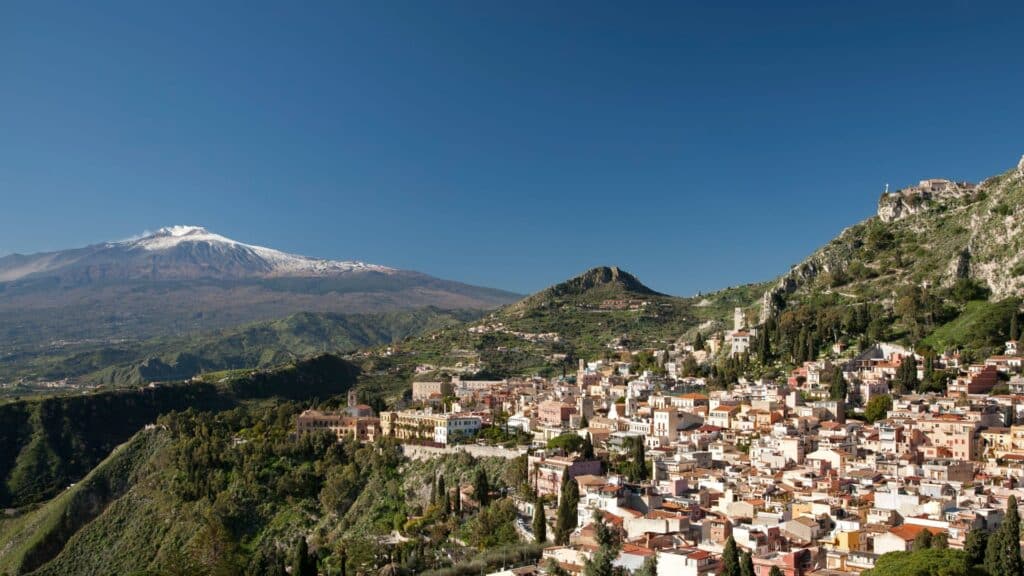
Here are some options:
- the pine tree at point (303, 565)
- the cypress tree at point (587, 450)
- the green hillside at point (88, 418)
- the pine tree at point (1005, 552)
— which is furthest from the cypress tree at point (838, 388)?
the green hillside at point (88, 418)

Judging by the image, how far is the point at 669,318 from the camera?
116438 millimetres

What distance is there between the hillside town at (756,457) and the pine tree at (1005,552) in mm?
997

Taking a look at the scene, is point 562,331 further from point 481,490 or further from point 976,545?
point 976,545

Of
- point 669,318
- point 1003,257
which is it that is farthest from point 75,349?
point 1003,257

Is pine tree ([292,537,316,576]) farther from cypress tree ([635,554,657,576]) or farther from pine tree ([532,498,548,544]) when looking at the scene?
cypress tree ([635,554,657,576])

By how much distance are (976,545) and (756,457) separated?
51.4ft

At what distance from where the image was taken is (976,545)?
2469cm

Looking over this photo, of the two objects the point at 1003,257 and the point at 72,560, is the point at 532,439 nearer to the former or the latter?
the point at 72,560

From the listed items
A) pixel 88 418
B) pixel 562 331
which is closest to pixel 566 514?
pixel 88 418

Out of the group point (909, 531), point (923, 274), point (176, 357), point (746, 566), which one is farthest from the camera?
point (176, 357)

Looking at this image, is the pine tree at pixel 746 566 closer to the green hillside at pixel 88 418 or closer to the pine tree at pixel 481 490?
the pine tree at pixel 481 490

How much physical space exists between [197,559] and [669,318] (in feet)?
278

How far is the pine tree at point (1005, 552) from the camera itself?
23.2 metres

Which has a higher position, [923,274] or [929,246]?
[929,246]
